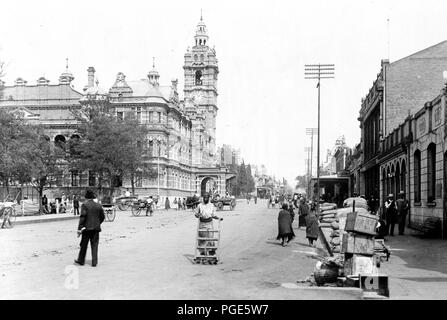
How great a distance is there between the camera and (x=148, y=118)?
72.8 meters

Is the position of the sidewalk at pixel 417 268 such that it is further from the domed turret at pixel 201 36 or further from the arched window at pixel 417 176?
the domed turret at pixel 201 36

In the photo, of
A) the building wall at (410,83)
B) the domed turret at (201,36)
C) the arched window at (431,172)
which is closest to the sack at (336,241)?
the arched window at (431,172)

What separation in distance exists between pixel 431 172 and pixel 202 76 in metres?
101

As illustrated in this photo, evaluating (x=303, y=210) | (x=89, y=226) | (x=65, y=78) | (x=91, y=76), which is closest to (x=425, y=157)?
(x=303, y=210)

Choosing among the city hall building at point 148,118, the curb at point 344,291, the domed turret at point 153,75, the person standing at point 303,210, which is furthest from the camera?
the domed turret at point 153,75

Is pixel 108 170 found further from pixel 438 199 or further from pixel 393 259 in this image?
pixel 393 259

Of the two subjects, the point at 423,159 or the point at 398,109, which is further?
the point at 398,109

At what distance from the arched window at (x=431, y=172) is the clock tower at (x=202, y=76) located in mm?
95086

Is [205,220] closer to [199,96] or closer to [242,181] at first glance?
[199,96]

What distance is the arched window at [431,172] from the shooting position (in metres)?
21.6

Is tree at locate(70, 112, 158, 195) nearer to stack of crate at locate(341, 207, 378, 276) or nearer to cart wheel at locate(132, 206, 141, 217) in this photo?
cart wheel at locate(132, 206, 141, 217)
